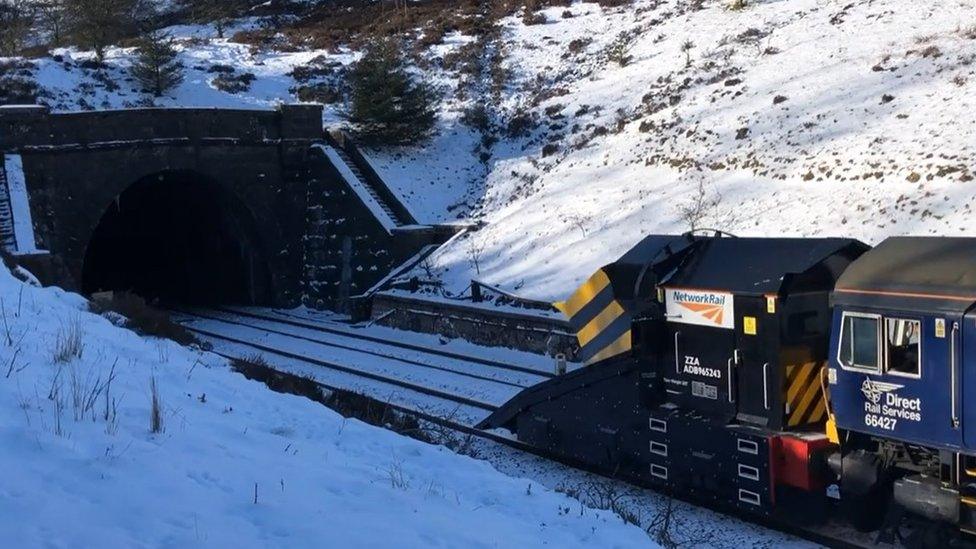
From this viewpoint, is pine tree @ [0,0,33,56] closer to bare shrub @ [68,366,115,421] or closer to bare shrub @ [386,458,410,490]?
bare shrub @ [68,366,115,421]

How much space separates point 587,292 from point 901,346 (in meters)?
4.57

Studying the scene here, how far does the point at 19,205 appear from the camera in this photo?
84.4ft

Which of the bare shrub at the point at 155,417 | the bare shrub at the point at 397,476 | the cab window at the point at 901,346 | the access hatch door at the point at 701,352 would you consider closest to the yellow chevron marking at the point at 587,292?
the access hatch door at the point at 701,352

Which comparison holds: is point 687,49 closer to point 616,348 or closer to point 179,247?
point 179,247

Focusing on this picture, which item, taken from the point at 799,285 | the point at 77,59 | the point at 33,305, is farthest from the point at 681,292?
the point at 77,59

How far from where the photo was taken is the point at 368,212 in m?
A: 28.5

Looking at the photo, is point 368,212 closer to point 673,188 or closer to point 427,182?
point 427,182

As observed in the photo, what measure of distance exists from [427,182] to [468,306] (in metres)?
9.77

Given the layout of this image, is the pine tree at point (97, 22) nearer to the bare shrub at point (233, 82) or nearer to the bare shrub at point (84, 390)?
the bare shrub at point (233, 82)

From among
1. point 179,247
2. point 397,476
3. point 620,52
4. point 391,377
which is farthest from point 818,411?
point 179,247

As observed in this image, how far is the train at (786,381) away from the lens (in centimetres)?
832

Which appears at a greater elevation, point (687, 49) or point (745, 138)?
point (687, 49)

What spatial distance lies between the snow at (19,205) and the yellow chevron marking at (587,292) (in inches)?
651

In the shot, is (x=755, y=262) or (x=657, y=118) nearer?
(x=755, y=262)
